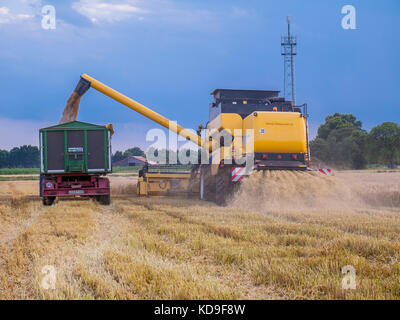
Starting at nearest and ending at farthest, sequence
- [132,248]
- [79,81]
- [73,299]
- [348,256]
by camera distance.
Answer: [73,299] → [348,256] → [132,248] → [79,81]

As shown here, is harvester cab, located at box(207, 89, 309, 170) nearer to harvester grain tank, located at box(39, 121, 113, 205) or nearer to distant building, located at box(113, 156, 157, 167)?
harvester grain tank, located at box(39, 121, 113, 205)

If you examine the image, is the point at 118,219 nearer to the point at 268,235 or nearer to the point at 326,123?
the point at 268,235

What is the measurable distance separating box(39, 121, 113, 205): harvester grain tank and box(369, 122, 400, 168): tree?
5174 centimetres

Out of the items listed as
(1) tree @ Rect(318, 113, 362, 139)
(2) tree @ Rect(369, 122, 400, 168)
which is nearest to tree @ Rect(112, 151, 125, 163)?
(1) tree @ Rect(318, 113, 362, 139)

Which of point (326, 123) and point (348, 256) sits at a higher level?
point (326, 123)

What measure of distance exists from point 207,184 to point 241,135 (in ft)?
Answer: 8.61

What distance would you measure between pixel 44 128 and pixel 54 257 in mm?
9169

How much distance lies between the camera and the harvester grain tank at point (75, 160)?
13.2 m

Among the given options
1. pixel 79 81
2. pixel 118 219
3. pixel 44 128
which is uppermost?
pixel 79 81

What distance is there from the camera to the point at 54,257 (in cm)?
494

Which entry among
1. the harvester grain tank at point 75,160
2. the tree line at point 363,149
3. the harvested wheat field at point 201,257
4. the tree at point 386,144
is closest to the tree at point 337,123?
the tree line at point 363,149

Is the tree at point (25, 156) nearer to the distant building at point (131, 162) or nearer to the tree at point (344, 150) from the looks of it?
the distant building at point (131, 162)

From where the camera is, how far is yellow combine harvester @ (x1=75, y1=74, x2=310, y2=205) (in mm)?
11898
